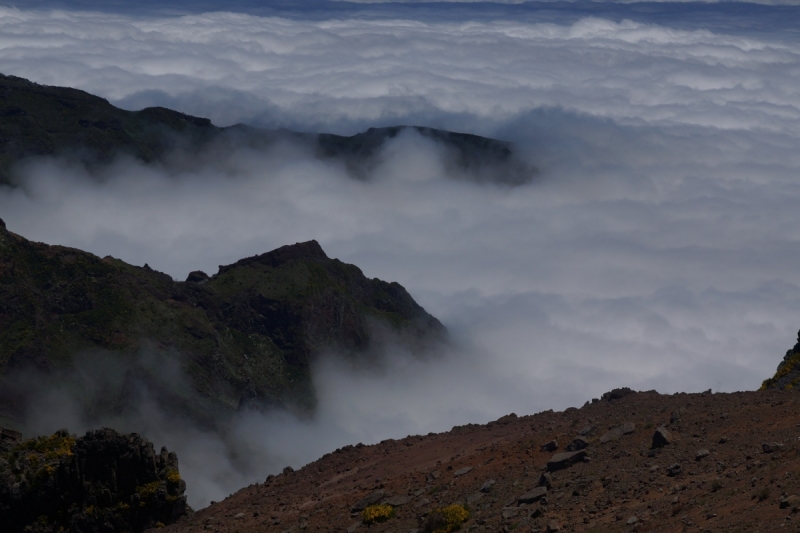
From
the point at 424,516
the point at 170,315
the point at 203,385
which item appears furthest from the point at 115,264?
the point at 424,516

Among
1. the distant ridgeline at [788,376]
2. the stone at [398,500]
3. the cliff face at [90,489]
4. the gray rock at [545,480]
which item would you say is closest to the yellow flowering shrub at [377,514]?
the stone at [398,500]

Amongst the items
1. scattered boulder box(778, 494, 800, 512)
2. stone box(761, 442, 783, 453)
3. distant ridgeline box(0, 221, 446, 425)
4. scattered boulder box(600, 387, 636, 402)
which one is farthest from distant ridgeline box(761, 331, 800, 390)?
distant ridgeline box(0, 221, 446, 425)

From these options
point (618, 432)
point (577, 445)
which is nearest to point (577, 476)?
point (577, 445)

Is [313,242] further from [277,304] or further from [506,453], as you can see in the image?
[506,453]

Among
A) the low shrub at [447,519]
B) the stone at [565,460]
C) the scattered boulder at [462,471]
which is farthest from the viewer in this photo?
the scattered boulder at [462,471]

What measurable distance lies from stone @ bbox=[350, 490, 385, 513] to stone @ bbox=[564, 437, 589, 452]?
18.9 ft

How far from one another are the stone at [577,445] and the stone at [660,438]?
2071 mm

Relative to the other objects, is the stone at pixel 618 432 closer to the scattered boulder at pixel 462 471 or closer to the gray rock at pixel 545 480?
the gray rock at pixel 545 480

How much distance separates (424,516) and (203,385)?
10734 cm

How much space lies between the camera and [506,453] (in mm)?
31359

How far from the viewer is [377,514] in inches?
1119

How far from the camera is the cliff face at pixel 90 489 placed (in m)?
33.5

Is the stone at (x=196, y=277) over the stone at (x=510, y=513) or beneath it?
over

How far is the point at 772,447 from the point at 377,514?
35.4ft
